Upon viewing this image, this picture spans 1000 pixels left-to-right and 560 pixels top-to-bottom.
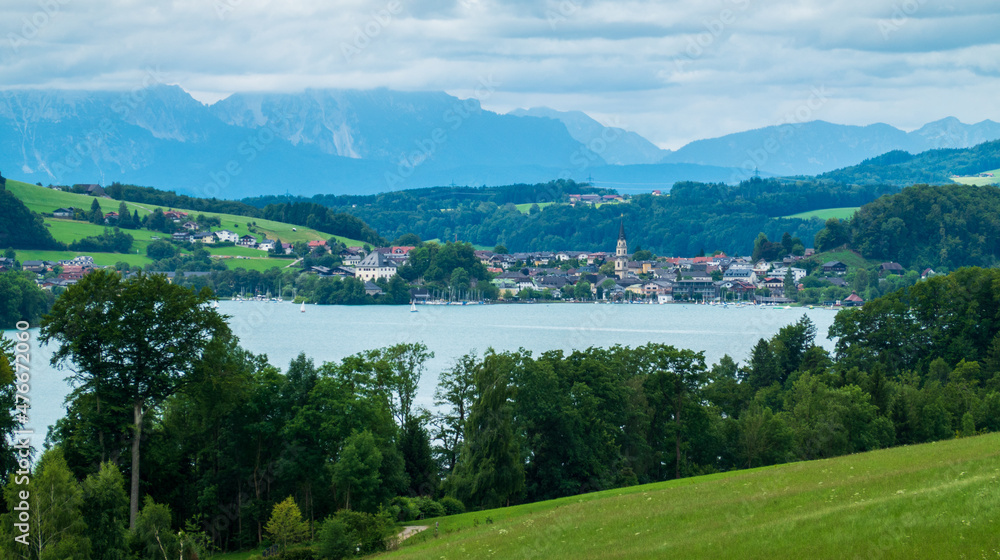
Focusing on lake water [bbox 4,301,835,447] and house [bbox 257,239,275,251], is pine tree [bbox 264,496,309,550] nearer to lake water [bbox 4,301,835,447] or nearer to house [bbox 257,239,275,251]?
lake water [bbox 4,301,835,447]

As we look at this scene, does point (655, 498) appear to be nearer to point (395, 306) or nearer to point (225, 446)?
point (225, 446)

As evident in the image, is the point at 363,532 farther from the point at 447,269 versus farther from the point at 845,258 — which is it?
the point at 845,258

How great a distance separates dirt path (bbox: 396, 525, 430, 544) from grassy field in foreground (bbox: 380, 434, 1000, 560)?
0.42m

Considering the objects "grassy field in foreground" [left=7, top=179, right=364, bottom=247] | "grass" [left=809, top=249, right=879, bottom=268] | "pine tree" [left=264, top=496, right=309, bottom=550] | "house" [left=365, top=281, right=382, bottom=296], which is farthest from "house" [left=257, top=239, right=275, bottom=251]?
"pine tree" [left=264, top=496, right=309, bottom=550]

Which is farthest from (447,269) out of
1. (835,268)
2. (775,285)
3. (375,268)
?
(835,268)

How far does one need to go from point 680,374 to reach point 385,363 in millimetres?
10806

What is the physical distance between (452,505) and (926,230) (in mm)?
139856

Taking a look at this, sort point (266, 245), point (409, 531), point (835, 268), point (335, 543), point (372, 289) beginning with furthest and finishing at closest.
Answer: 1. point (835, 268)
2. point (266, 245)
3. point (372, 289)
4. point (409, 531)
5. point (335, 543)

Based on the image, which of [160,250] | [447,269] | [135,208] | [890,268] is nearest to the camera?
[160,250]

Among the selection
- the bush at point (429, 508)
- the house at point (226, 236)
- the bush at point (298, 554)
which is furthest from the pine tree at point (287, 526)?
the house at point (226, 236)

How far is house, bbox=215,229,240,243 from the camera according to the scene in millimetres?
133000

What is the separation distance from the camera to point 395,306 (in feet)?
380

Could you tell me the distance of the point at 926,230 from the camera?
14488cm

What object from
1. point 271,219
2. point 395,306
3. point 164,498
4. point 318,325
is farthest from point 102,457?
point 271,219
